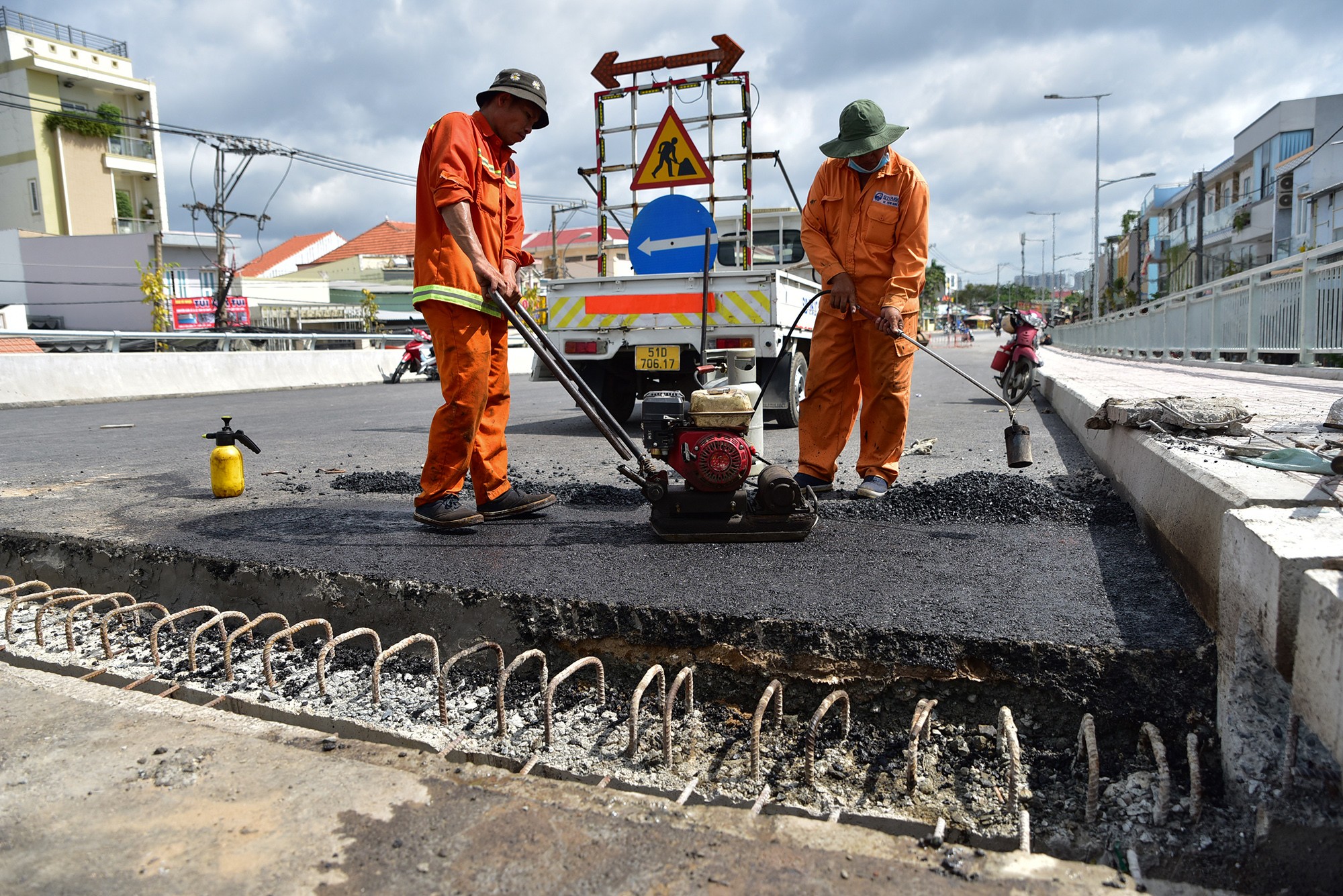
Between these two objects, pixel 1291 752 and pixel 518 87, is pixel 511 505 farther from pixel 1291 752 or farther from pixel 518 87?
pixel 1291 752

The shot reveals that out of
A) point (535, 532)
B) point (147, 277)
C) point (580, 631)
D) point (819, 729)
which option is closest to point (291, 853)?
point (580, 631)

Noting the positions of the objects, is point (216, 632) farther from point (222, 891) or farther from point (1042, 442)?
point (1042, 442)

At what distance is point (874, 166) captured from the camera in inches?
153

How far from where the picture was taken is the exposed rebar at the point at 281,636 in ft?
8.42

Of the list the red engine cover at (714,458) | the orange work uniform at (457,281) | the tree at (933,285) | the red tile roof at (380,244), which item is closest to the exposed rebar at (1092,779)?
the red engine cover at (714,458)

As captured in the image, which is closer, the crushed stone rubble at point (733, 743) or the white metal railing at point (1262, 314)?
the crushed stone rubble at point (733, 743)

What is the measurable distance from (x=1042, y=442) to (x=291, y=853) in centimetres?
604

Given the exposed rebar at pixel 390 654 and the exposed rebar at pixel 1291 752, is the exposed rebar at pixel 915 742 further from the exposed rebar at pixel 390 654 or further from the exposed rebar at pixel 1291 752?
the exposed rebar at pixel 390 654

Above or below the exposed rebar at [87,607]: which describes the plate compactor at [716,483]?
above

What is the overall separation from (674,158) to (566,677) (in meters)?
5.97

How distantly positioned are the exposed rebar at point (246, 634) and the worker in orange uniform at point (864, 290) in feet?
7.80

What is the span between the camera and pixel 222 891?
1563 mm

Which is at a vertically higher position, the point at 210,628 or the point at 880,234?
the point at 880,234

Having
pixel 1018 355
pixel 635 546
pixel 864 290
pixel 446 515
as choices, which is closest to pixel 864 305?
pixel 864 290
